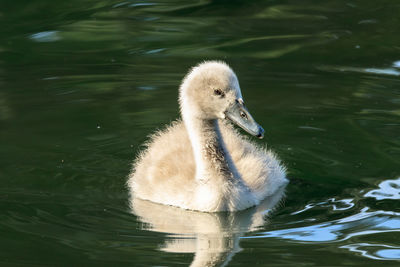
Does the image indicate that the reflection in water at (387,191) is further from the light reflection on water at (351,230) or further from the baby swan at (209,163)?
the baby swan at (209,163)

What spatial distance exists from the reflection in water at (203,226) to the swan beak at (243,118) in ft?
2.04

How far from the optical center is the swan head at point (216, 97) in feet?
22.5

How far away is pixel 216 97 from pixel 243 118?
0.88 feet

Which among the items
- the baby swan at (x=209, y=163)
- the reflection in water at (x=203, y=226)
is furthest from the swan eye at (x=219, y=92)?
the reflection in water at (x=203, y=226)

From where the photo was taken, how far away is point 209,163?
6988 mm

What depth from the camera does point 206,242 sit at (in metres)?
6.25

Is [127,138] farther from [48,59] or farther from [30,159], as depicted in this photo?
[48,59]

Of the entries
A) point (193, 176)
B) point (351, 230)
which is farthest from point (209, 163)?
point (351, 230)

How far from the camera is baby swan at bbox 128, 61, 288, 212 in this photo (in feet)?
22.6

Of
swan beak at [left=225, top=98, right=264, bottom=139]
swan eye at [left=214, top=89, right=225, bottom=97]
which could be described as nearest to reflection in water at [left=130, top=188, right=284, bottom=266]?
swan beak at [left=225, top=98, right=264, bottom=139]

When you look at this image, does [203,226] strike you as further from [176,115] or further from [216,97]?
[176,115]

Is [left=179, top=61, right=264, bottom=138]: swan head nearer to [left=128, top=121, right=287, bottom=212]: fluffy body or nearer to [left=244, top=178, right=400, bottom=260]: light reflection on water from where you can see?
[left=128, top=121, right=287, bottom=212]: fluffy body

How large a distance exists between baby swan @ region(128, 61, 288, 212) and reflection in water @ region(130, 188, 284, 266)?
0.09 m

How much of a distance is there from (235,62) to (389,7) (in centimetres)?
283
